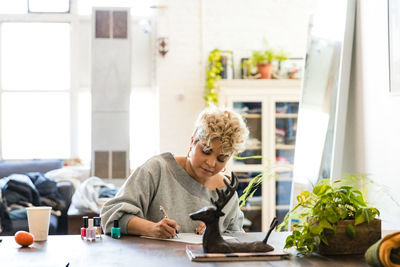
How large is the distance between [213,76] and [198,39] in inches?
23.7

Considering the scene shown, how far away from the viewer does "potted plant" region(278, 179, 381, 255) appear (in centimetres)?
182

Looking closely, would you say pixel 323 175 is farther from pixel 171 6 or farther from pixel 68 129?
pixel 68 129

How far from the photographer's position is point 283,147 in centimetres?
622

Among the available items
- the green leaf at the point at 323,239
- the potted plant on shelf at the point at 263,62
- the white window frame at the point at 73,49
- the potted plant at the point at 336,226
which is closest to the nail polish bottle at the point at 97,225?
the potted plant at the point at 336,226

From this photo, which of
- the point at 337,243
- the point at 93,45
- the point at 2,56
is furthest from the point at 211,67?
the point at 337,243

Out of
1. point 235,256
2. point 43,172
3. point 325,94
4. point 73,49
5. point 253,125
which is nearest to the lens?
point 235,256

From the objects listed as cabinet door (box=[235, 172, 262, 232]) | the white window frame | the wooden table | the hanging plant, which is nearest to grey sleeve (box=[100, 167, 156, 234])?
the wooden table

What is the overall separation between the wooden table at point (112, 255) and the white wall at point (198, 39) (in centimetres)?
421

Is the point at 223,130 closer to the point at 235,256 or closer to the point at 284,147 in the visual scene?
the point at 235,256

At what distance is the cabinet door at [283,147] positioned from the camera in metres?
6.22

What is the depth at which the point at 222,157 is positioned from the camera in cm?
231

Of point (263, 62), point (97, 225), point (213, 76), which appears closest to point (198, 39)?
point (213, 76)

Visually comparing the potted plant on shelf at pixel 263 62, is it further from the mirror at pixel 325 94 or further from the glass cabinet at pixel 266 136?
the mirror at pixel 325 94

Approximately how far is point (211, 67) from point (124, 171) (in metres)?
1.61
